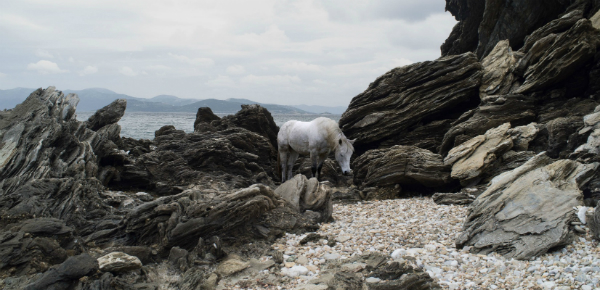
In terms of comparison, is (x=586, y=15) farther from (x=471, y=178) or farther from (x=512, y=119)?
(x=471, y=178)

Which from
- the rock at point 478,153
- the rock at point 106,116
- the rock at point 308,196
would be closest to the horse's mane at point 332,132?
the rock at point 308,196

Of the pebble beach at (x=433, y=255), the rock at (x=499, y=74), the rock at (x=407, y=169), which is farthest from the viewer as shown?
the rock at (x=499, y=74)

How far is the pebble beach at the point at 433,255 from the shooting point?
5527 millimetres

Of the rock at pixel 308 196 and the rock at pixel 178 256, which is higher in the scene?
the rock at pixel 308 196

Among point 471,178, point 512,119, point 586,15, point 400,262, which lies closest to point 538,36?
point 586,15

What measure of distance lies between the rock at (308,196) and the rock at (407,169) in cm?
279

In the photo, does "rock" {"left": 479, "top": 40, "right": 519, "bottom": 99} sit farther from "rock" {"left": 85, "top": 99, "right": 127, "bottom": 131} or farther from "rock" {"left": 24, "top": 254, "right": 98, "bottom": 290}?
"rock" {"left": 85, "top": 99, "right": 127, "bottom": 131}

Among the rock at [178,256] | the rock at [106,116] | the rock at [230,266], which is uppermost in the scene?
the rock at [106,116]

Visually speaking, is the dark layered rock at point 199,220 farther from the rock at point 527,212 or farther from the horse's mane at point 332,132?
the horse's mane at point 332,132

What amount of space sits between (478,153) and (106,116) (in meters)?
14.0

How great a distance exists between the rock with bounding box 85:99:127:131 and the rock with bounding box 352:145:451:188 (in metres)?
10.4

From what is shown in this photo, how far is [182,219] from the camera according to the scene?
7.38 m

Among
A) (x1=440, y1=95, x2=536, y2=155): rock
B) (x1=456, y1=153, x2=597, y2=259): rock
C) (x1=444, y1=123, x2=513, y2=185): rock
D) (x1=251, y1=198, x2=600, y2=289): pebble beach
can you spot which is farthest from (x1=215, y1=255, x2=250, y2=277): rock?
(x1=440, y1=95, x2=536, y2=155): rock

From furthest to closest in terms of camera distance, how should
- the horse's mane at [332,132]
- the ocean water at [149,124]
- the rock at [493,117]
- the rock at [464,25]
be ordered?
the ocean water at [149,124] < the rock at [464,25] < the horse's mane at [332,132] < the rock at [493,117]
